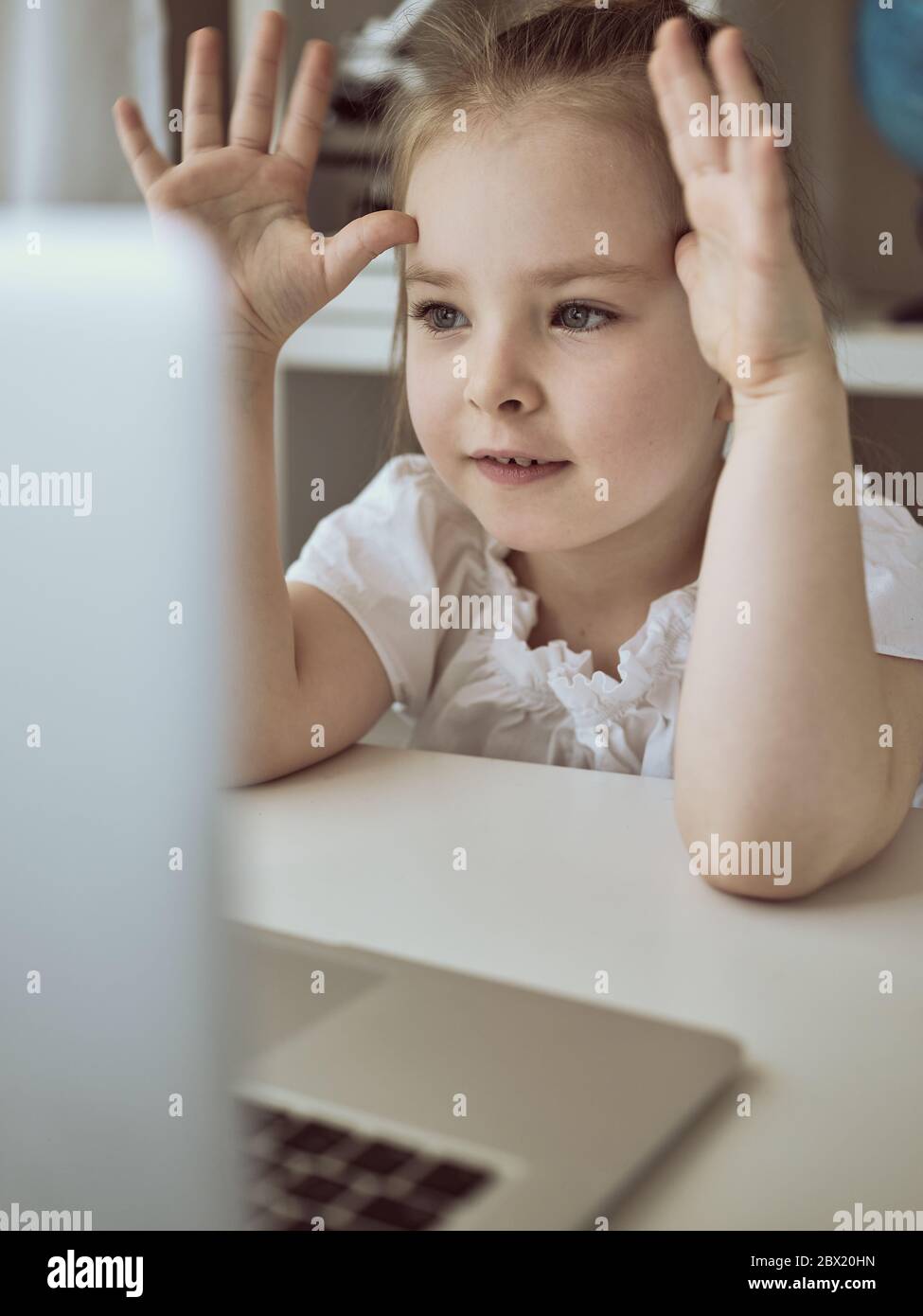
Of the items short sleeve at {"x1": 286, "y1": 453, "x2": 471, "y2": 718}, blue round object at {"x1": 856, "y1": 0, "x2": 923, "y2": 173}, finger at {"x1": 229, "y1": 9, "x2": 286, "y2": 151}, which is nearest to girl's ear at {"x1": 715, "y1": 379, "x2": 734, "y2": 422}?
short sleeve at {"x1": 286, "y1": 453, "x2": 471, "y2": 718}

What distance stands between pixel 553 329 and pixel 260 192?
0.19 metres

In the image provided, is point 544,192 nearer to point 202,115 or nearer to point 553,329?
point 553,329

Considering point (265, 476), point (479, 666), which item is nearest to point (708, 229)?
point (265, 476)

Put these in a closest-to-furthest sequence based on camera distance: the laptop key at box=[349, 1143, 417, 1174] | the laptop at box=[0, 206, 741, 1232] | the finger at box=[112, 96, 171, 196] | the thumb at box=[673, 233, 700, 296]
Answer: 1. the laptop at box=[0, 206, 741, 1232]
2. the laptop key at box=[349, 1143, 417, 1174]
3. the thumb at box=[673, 233, 700, 296]
4. the finger at box=[112, 96, 171, 196]

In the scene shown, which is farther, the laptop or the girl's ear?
the girl's ear

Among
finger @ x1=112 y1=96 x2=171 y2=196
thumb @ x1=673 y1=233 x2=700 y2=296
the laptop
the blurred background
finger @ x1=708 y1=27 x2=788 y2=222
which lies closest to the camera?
the laptop

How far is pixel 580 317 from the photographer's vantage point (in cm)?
74

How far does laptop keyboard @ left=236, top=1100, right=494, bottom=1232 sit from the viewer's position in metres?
0.30

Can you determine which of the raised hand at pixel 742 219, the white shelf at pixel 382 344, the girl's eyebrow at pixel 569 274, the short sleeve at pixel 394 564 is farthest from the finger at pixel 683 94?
the white shelf at pixel 382 344

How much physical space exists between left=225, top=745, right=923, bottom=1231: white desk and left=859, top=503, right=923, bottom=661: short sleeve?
0.11 metres

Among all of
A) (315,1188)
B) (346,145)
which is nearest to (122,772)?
(315,1188)

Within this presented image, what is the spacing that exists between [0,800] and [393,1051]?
175mm

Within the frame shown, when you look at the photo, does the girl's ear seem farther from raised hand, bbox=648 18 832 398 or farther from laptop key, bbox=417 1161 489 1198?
laptop key, bbox=417 1161 489 1198
